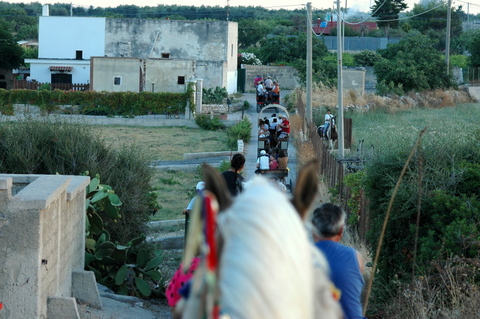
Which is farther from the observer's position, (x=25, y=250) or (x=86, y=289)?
(x=86, y=289)

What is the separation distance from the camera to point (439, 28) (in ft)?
291

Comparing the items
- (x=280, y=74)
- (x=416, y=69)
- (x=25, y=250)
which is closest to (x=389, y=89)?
(x=416, y=69)

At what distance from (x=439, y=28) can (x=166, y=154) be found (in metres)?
69.2

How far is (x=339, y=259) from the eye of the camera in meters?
4.02

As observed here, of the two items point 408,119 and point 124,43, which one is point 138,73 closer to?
point 124,43

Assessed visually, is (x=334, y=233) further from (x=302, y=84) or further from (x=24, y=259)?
(x=302, y=84)

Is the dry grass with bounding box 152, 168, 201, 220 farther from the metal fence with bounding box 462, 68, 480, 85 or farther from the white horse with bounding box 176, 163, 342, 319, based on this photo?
the metal fence with bounding box 462, 68, 480, 85

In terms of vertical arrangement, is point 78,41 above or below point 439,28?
below

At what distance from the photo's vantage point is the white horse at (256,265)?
194 centimetres

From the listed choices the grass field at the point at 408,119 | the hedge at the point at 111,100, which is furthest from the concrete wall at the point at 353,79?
the hedge at the point at 111,100

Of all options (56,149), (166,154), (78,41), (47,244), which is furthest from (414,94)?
(47,244)

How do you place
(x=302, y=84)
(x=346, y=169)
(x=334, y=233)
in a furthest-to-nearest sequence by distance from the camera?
(x=302, y=84), (x=346, y=169), (x=334, y=233)

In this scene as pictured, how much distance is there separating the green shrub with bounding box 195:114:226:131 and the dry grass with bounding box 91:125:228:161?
39 cm

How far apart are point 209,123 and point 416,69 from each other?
1801 centimetres
